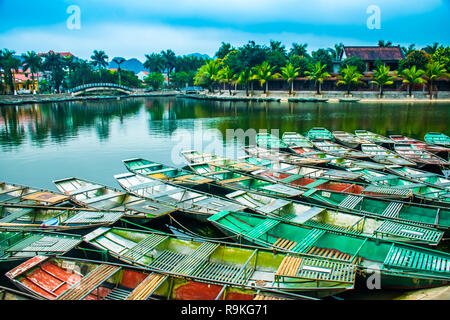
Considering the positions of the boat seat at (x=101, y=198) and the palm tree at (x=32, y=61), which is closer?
the boat seat at (x=101, y=198)

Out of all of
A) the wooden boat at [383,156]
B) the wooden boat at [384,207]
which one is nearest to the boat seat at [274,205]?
the wooden boat at [384,207]

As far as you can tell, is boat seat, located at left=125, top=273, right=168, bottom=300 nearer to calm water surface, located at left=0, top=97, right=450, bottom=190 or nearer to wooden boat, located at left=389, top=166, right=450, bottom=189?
wooden boat, located at left=389, top=166, right=450, bottom=189

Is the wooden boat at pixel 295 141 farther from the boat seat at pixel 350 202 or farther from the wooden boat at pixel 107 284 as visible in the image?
the wooden boat at pixel 107 284

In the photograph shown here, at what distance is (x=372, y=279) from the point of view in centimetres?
902

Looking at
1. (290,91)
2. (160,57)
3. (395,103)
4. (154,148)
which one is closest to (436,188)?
(154,148)

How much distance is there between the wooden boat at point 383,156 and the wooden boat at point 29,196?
59.8 ft

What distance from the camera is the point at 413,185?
1563cm

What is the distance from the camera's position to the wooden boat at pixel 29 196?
599 inches

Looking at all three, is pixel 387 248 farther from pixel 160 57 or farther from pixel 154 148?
pixel 160 57

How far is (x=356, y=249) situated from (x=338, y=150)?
14.7m

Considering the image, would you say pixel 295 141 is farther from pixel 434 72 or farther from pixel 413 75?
pixel 434 72

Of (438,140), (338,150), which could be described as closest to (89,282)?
(338,150)

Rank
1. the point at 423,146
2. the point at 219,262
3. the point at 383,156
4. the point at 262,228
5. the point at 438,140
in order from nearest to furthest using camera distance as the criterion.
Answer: the point at 219,262 < the point at 262,228 < the point at 383,156 < the point at 423,146 < the point at 438,140
